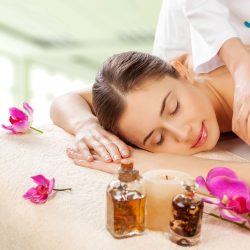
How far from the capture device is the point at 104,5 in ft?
15.9

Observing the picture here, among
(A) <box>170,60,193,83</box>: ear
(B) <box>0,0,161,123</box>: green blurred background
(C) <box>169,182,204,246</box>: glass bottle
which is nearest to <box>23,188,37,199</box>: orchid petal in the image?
(C) <box>169,182,204,246</box>: glass bottle

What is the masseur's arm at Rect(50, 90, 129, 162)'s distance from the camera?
Answer: 1.43 m

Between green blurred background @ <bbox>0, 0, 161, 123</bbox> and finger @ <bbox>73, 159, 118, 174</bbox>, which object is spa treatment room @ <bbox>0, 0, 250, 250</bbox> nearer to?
finger @ <bbox>73, 159, 118, 174</bbox>

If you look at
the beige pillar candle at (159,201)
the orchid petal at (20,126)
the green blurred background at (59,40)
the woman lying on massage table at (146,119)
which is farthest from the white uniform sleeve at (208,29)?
the green blurred background at (59,40)

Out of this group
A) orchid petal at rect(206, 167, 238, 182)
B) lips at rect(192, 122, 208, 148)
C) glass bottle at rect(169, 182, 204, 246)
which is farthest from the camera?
lips at rect(192, 122, 208, 148)

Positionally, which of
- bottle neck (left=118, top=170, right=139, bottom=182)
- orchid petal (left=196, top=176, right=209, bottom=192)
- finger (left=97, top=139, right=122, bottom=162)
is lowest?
finger (left=97, top=139, right=122, bottom=162)

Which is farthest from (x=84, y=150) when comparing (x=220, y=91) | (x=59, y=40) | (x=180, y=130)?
(x=59, y=40)

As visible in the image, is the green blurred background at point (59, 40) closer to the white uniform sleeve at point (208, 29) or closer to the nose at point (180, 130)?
the white uniform sleeve at point (208, 29)

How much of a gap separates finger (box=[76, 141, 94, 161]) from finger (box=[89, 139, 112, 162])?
0.08 ft

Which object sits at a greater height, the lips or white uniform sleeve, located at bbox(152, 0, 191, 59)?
white uniform sleeve, located at bbox(152, 0, 191, 59)

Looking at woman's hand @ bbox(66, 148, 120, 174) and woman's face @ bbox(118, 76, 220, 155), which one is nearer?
woman's hand @ bbox(66, 148, 120, 174)

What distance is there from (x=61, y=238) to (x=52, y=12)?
4.34 meters

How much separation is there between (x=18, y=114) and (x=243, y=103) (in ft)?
2.51

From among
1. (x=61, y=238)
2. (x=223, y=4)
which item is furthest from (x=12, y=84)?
(x=61, y=238)
